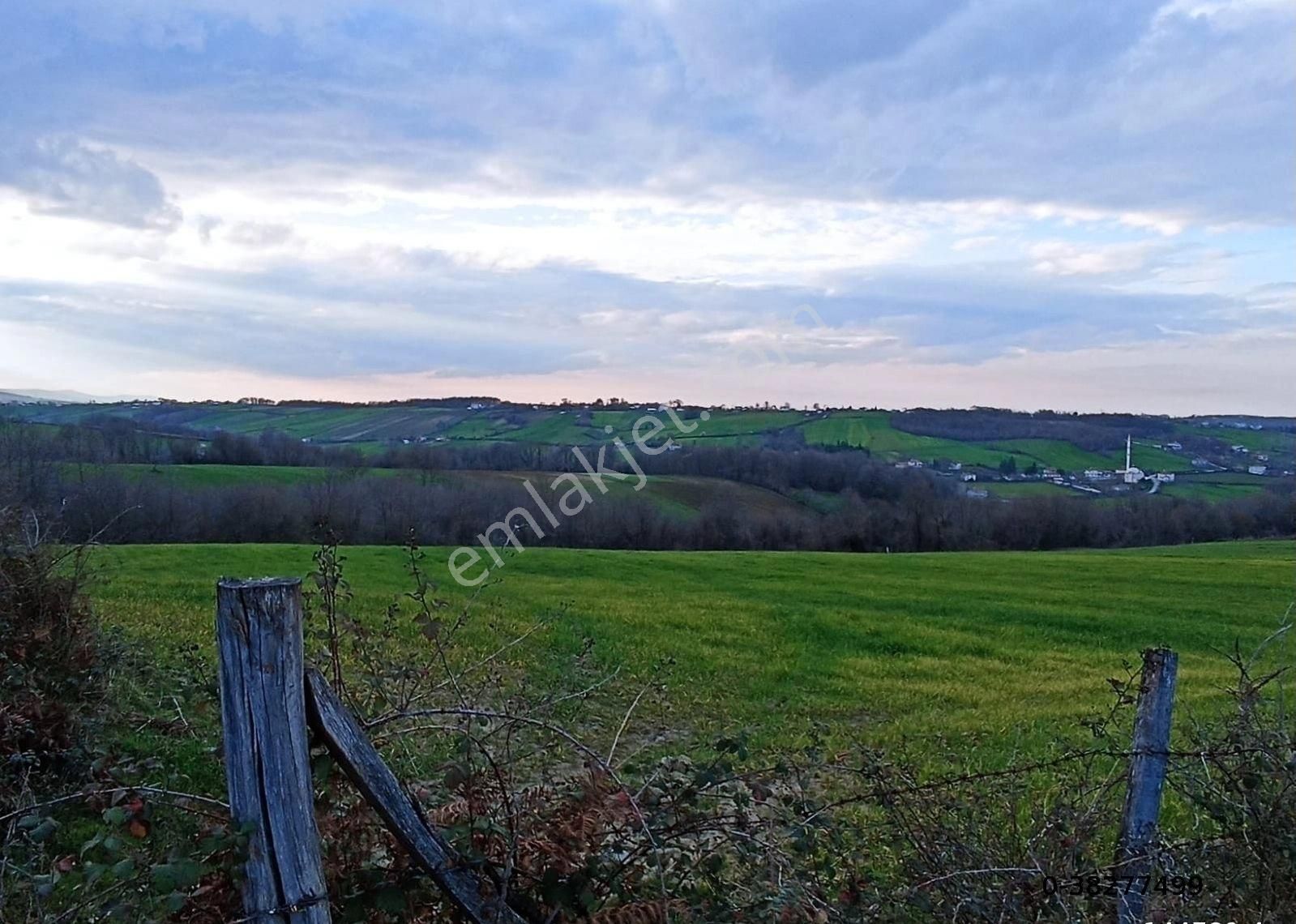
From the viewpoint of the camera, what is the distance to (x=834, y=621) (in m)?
18.7

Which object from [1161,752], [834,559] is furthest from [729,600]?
[1161,752]

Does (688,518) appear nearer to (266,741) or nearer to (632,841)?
(632,841)

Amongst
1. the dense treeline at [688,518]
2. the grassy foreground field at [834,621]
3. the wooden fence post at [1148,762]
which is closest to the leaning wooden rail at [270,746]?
the grassy foreground field at [834,621]

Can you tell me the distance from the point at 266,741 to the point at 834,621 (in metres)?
17.2

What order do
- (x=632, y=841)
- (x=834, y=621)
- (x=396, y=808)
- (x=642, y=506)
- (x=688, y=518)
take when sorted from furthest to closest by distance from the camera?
(x=688, y=518) → (x=642, y=506) → (x=834, y=621) → (x=632, y=841) → (x=396, y=808)

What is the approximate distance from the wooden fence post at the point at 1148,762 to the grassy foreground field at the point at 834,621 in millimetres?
1861

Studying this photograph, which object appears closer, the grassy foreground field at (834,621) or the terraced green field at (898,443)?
the grassy foreground field at (834,621)

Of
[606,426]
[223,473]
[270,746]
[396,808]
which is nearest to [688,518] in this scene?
[606,426]

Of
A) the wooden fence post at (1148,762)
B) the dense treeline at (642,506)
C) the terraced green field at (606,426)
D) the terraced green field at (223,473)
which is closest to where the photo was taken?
the wooden fence post at (1148,762)

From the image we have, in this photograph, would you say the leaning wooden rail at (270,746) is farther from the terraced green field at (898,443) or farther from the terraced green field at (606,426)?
the terraced green field at (898,443)

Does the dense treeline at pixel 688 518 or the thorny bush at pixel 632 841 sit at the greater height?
the thorny bush at pixel 632 841

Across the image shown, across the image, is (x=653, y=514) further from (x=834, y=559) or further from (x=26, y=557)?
(x=26, y=557)

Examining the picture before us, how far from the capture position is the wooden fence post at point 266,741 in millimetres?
2363

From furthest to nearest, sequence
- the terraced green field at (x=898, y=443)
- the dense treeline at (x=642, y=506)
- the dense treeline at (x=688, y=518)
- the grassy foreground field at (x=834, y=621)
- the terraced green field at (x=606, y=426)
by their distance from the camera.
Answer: the terraced green field at (x=606, y=426) < the terraced green field at (x=898, y=443) < the dense treeline at (x=642, y=506) < the dense treeline at (x=688, y=518) < the grassy foreground field at (x=834, y=621)
